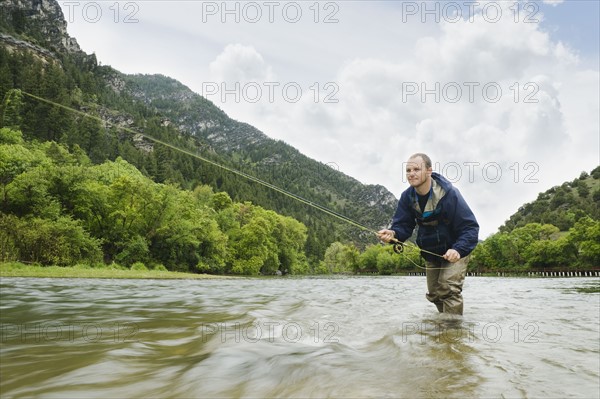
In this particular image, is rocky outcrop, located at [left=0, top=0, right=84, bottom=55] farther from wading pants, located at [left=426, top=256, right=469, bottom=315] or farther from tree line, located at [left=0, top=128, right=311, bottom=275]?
wading pants, located at [left=426, top=256, right=469, bottom=315]

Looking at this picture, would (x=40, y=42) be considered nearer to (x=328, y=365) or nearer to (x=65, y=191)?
(x=65, y=191)

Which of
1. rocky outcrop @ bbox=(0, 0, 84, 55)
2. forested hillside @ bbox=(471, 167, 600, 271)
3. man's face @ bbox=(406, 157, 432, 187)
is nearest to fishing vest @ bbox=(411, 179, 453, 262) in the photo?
man's face @ bbox=(406, 157, 432, 187)

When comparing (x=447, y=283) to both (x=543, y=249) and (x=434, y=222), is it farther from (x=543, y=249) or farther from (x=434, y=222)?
(x=543, y=249)

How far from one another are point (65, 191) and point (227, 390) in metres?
51.7

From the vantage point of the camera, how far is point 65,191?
46938 mm

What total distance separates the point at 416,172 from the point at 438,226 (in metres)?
1.15

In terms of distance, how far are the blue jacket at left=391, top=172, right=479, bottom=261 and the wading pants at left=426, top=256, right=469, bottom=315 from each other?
26 cm

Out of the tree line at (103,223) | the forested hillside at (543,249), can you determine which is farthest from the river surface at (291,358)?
the forested hillside at (543,249)

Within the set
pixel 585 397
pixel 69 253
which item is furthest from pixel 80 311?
pixel 69 253

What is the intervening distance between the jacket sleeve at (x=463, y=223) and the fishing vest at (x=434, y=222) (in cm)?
17

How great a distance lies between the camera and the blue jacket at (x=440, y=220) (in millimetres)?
6833

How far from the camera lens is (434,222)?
720 centimetres

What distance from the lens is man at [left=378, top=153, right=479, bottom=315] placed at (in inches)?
269

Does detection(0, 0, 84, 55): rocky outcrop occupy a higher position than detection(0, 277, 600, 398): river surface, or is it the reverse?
Answer: detection(0, 0, 84, 55): rocky outcrop
